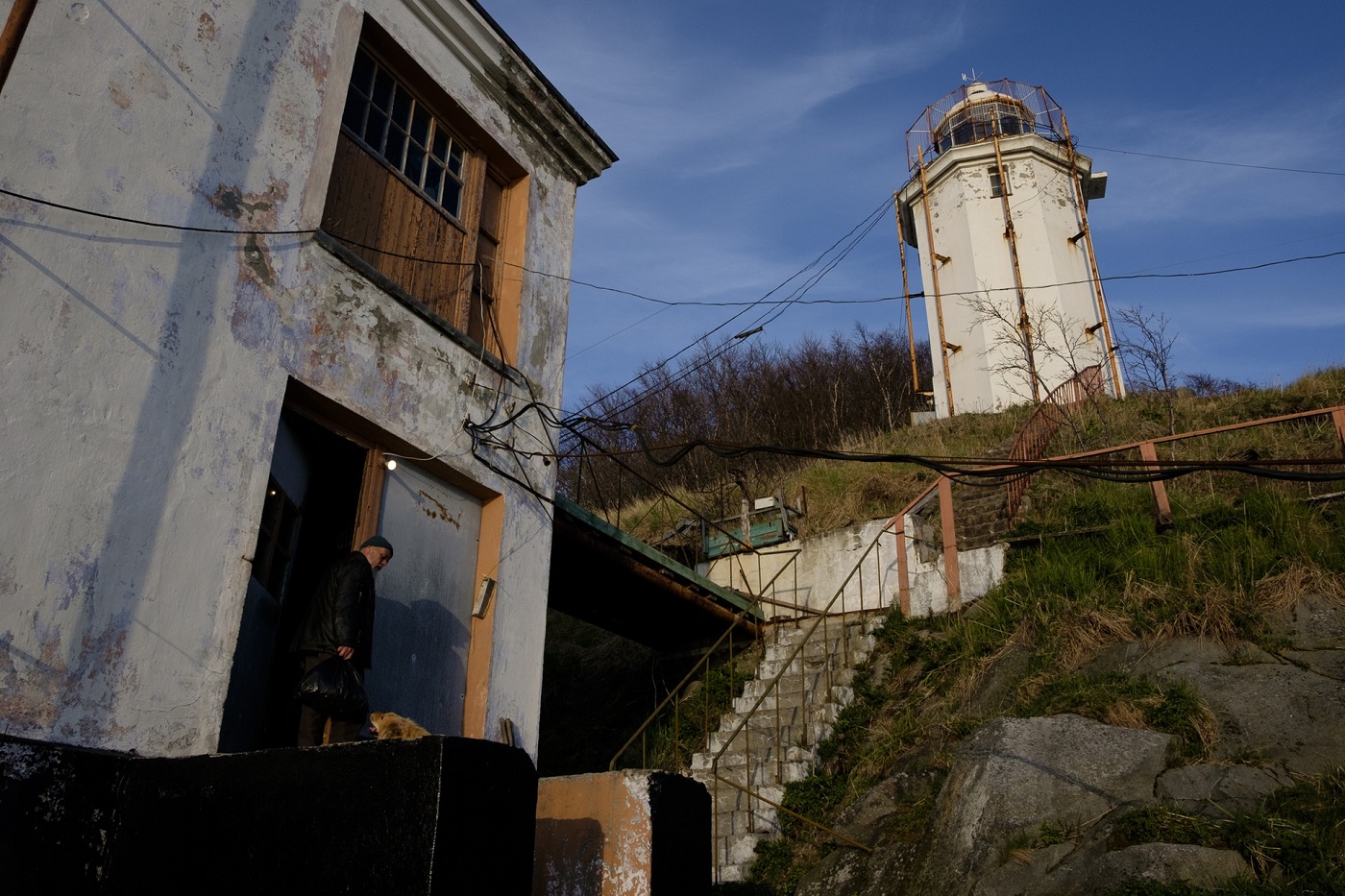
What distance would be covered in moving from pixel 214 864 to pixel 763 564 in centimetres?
1141

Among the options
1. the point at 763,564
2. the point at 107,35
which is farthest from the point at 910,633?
the point at 107,35

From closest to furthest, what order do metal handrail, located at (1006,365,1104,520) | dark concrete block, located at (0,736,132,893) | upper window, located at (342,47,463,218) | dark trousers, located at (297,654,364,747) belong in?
dark concrete block, located at (0,736,132,893) → dark trousers, located at (297,654,364,747) → upper window, located at (342,47,463,218) → metal handrail, located at (1006,365,1104,520)

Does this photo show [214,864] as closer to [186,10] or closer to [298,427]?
[298,427]

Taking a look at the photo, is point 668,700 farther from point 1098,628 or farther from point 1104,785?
point 1098,628

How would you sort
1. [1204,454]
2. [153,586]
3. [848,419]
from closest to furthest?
[153,586], [1204,454], [848,419]

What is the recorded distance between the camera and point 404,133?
7.66 m

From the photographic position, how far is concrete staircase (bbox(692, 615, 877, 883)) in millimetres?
9344

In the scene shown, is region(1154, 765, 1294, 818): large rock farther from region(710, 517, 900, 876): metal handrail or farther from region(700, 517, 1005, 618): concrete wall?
region(700, 517, 1005, 618): concrete wall

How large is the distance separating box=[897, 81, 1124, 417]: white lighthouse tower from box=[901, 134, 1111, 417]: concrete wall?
2 cm

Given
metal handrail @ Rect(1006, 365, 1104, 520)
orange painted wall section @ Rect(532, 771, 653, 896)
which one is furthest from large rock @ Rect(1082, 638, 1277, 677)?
orange painted wall section @ Rect(532, 771, 653, 896)

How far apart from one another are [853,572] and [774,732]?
85.8 inches

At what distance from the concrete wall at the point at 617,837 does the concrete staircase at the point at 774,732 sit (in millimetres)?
4142

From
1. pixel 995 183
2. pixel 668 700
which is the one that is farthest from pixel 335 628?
pixel 995 183

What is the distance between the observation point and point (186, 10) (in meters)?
5.62
